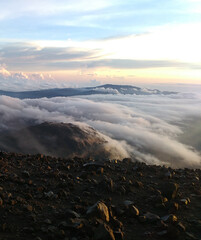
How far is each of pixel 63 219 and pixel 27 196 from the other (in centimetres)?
218

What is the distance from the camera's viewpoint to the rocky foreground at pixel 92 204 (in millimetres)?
7270

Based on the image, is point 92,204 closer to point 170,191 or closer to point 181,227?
point 181,227

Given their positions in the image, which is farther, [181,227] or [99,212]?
[99,212]

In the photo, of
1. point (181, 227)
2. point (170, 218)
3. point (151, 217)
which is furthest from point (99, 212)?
point (181, 227)

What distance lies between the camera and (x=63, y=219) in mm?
8023

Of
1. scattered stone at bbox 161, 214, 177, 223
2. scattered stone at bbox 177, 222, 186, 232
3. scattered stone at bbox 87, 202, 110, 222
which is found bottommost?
scattered stone at bbox 177, 222, 186, 232

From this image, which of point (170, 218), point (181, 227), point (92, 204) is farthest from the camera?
point (92, 204)

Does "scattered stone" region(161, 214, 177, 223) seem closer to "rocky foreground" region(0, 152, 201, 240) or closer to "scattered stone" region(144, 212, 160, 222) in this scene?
"rocky foreground" region(0, 152, 201, 240)

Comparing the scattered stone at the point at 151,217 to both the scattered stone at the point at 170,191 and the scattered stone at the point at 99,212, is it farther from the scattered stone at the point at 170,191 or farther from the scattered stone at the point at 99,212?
the scattered stone at the point at 170,191

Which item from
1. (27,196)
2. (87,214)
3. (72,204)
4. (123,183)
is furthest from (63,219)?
(123,183)

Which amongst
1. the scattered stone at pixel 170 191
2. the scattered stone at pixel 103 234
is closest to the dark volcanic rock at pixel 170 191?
the scattered stone at pixel 170 191

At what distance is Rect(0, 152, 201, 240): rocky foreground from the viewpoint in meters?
7.27

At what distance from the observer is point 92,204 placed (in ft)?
31.1

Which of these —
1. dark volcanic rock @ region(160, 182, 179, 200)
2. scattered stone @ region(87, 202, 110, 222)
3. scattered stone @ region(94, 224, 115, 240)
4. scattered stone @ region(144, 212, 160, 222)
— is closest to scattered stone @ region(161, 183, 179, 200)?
dark volcanic rock @ region(160, 182, 179, 200)
